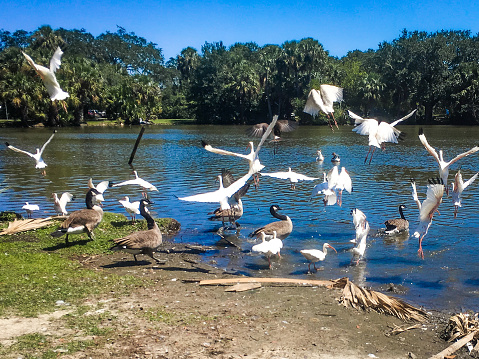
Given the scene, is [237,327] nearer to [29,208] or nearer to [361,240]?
[361,240]

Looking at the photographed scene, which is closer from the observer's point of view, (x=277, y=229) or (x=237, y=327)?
(x=237, y=327)

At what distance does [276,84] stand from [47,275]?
2903 inches

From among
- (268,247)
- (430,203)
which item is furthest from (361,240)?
(268,247)

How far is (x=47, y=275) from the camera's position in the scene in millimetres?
8180

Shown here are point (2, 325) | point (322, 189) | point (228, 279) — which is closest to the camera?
point (2, 325)

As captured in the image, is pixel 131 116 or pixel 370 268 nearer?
pixel 370 268

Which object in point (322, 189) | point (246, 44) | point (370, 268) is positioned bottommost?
point (370, 268)

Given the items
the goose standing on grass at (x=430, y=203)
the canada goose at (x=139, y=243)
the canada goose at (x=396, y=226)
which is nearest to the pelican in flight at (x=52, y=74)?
the canada goose at (x=139, y=243)

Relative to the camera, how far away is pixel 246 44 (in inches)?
5084

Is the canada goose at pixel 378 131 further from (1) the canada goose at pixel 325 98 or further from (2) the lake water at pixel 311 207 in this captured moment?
(2) the lake water at pixel 311 207

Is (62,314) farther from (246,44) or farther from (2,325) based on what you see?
(246,44)

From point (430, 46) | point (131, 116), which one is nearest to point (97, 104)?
point (131, 116)

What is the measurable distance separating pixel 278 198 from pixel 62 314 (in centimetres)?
1188

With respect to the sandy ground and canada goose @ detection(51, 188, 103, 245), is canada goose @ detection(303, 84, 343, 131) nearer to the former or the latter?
canada goose @ detection(51, 188, 103, 245)
